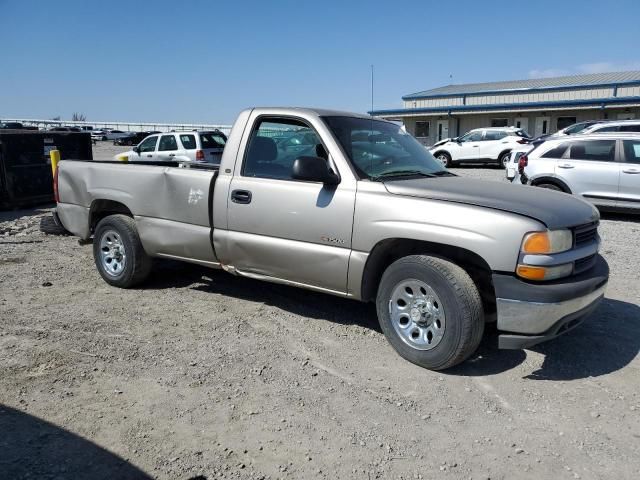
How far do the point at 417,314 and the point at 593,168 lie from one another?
27.0ft

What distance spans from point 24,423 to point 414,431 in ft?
7.70

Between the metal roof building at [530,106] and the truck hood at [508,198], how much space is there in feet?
101

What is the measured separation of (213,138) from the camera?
57.2 ft

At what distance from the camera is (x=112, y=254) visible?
20.0 ft

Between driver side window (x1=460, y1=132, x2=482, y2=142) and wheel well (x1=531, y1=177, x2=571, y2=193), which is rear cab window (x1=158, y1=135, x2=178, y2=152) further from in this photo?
driver side window (x1=460, y1=132, x2=482, y2=142)

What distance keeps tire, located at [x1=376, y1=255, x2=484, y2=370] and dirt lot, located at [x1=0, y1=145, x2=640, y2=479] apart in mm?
175

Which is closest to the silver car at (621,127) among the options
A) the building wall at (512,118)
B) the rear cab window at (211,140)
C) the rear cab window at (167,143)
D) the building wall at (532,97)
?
the rear cab window at (211,140)

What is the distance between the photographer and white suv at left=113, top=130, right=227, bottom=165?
16.6 m

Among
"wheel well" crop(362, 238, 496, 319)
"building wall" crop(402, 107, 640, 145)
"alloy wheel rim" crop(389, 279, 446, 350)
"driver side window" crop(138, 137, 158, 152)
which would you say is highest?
"building wall" crop(402, 107, 640, 145)

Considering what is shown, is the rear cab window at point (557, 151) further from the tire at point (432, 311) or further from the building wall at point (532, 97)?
the building wall at point (532, 97)

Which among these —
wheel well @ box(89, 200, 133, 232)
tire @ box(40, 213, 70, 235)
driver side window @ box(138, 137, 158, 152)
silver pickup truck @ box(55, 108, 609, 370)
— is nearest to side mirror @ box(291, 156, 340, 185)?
silver pickup truck @ box(55, 108, 609, 370)

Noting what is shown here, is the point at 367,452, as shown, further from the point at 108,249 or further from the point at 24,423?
the point at 108,249

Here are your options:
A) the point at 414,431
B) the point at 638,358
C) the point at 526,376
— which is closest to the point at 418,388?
the point at 414,431

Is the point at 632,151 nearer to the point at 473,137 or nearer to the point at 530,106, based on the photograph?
the point at 473,137
